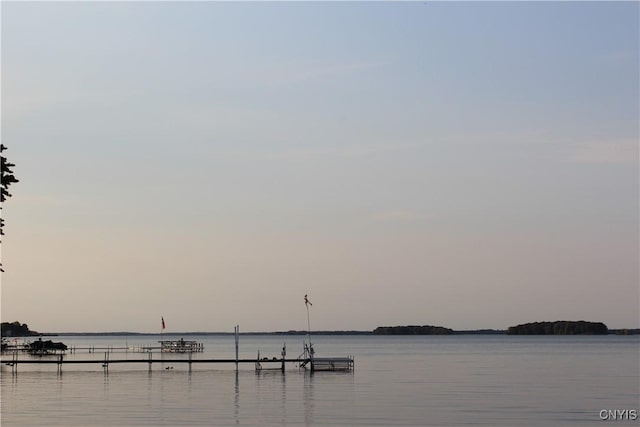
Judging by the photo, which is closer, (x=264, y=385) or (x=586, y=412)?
(x=586, y=412)

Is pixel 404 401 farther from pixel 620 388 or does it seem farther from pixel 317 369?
pixel 317 369

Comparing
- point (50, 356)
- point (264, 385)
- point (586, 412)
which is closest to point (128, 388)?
point (264, 385)

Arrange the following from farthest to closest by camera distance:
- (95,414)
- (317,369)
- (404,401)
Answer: (317,369), (404,401), (95,414)

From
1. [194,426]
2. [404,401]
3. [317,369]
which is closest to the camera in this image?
[194,426]

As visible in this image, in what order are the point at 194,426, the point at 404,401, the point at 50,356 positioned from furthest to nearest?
the point at 50,356
the point at 404,401
the point at 194,426

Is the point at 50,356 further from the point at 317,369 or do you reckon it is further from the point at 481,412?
the point at 481,412

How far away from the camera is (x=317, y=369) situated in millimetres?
97875

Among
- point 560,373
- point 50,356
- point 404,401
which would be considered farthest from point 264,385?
point 50,356

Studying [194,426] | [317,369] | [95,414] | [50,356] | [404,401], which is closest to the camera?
[194,426]

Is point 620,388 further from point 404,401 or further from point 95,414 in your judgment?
point 95,414

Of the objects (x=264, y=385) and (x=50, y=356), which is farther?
(x=50, y=356)

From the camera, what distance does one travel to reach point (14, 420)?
5112 cm

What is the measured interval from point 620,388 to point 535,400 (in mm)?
14707

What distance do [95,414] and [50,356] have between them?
295 ft
